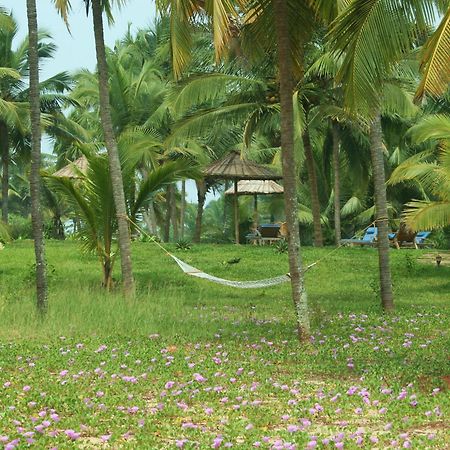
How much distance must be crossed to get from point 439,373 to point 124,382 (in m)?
2.76

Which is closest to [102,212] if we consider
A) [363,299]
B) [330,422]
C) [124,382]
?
[363,299]

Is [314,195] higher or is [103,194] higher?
[314,195]

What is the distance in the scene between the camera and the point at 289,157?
9789 mm

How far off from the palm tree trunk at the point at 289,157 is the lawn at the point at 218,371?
523 mm

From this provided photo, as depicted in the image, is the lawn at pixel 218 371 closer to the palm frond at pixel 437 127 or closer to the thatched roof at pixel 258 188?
the palm frond at pixel 437 127

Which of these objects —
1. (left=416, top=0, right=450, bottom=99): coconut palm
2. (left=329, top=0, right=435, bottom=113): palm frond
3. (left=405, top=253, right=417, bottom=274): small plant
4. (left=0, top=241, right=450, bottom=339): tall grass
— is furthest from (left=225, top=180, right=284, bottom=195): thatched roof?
(left=416, top=0, right=450, bottom=99): coconut palm

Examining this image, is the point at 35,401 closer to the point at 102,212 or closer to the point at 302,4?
the point at 302,4

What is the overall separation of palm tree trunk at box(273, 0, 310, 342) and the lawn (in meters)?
0.52

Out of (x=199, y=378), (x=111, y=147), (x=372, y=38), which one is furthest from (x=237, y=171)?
(x=199, y=378)

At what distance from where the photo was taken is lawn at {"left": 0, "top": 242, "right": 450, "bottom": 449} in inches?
229

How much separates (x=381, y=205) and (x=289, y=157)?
9.84ft

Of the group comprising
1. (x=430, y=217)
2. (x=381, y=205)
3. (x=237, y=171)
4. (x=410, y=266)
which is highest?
(x=237, y=171)

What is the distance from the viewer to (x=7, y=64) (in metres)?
27.6

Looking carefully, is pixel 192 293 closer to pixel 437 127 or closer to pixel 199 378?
pixel 437 127
